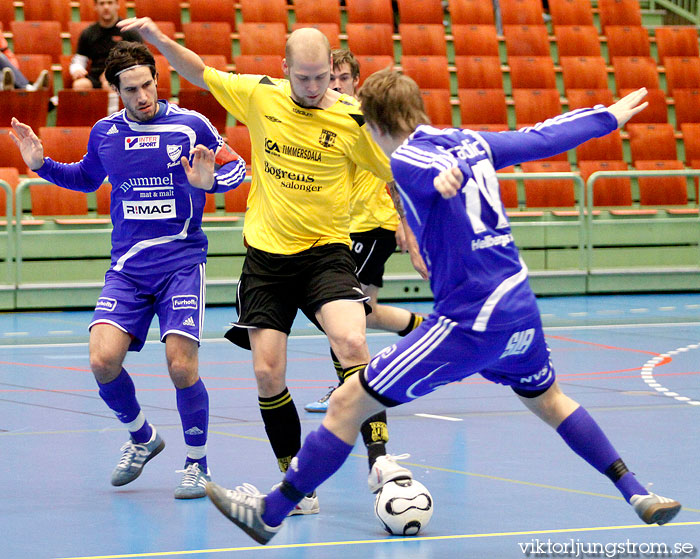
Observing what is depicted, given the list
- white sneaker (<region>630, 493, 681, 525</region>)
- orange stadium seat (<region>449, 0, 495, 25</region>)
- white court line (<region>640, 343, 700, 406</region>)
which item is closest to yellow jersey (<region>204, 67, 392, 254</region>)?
white sneaker (<region>630, 493, 681, 525</region>)

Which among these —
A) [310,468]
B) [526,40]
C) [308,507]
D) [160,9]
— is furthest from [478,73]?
[310,468]

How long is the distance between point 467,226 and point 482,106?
35.5 feet

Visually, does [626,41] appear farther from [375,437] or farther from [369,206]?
[375,437]

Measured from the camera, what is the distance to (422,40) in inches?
586

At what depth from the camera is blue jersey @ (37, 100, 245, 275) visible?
506cm

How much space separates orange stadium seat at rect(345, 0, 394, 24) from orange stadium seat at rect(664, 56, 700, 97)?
395 centimetres

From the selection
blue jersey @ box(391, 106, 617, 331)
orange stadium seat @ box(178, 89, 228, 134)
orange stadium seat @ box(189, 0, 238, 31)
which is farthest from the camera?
orange stadium seat @ box(189, 0, 238, 31)

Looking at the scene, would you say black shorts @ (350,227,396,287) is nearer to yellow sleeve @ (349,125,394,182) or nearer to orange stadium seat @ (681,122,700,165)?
yellow sleeve @ (349,125,394,182)

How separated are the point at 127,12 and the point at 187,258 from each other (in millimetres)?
10026

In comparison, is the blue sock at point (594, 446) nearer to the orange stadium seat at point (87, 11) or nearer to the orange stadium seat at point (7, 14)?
the orange stadium seat at point (87, 11)

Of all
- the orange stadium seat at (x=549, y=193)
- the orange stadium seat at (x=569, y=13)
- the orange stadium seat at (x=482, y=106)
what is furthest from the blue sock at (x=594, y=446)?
the orange stadium seat at (x=569, y=13)

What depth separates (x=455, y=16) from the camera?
1561 cm

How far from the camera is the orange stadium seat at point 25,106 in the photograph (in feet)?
40.1

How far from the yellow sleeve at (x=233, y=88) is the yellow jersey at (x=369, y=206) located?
2.18 m
